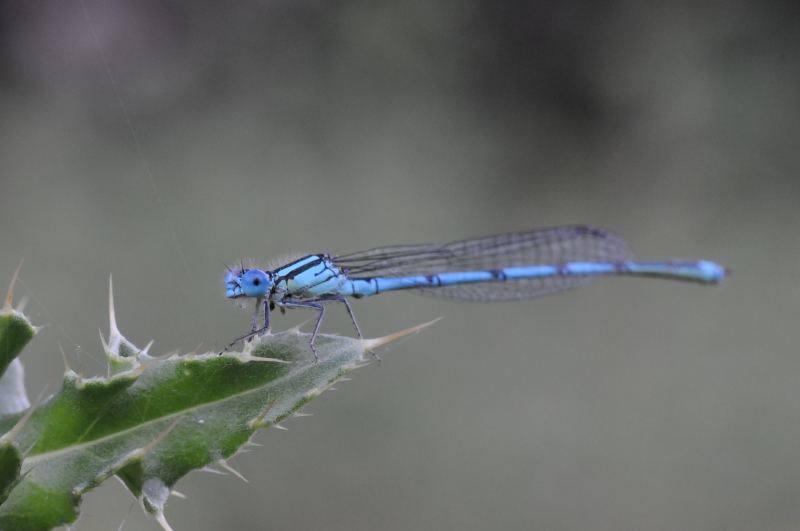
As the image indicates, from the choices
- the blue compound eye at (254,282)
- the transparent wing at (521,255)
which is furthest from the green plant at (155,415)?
the transparent wing at (521,255)

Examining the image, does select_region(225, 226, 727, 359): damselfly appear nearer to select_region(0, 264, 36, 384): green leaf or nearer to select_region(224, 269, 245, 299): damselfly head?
select_region(224, 269, 245, 299): damselfly head

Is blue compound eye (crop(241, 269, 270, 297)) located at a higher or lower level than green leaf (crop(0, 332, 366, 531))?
higher

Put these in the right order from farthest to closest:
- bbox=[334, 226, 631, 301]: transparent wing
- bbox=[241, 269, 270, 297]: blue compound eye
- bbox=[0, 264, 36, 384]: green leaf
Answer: bbox=[334, 226, 631, 301]: transparent wing
bbox=[241, 269, 270, 297]: blue compound eye
bbox=[0, 264, 36, 384]: green leaf

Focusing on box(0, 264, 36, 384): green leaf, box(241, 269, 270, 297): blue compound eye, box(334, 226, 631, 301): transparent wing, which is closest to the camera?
box(0, 264, 36, 384): green leaf

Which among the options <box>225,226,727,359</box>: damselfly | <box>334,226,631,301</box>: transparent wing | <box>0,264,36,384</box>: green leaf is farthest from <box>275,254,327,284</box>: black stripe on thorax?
<box>0,264,36,384</box>: green leaf

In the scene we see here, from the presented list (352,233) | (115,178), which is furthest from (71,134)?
(352,233)

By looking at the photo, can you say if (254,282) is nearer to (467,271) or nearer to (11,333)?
(11,333)

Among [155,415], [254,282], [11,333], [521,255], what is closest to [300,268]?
[254,282]
